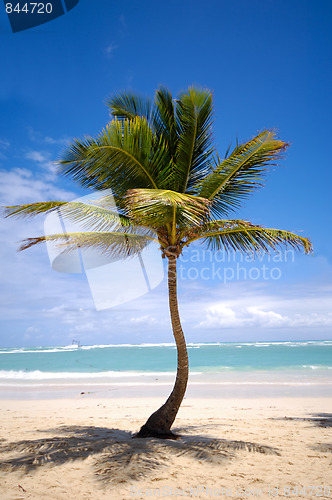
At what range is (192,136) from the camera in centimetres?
679

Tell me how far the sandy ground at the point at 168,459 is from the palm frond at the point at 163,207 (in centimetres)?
351

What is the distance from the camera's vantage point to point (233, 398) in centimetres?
1413

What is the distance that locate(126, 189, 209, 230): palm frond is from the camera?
17.0 feet

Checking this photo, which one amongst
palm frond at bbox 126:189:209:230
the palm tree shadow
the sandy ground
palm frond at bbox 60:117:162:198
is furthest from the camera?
palm frond at bbox 60:117:162:198

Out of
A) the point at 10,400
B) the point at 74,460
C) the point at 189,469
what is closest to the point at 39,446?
the point at 74,460

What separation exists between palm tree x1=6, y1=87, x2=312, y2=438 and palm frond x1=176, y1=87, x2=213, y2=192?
17mm

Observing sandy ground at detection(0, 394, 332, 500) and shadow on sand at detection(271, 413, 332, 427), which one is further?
shadow on sand at detection(271, 413, 332, 427)

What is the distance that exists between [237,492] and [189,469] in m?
0.87

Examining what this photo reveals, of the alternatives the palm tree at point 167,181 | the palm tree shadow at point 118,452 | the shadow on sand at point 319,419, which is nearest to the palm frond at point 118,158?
the palm tree at point 167,181

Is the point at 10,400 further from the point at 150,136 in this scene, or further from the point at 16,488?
the point at 150,136

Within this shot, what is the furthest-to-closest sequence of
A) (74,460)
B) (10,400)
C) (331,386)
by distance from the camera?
(331,386)
(10,400)
(74,460)

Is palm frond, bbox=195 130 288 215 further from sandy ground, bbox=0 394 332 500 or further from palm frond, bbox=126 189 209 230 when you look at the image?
sandy ground, bbox=0 394 332 500

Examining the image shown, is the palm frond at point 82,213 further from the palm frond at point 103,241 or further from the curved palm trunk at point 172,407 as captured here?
the curved palm trunk at point 172,407

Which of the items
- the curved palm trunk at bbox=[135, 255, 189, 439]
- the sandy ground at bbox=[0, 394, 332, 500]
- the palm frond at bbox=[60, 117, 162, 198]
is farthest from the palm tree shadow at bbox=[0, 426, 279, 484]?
the palm frond at bbox=[60, 117, 162, 198]
